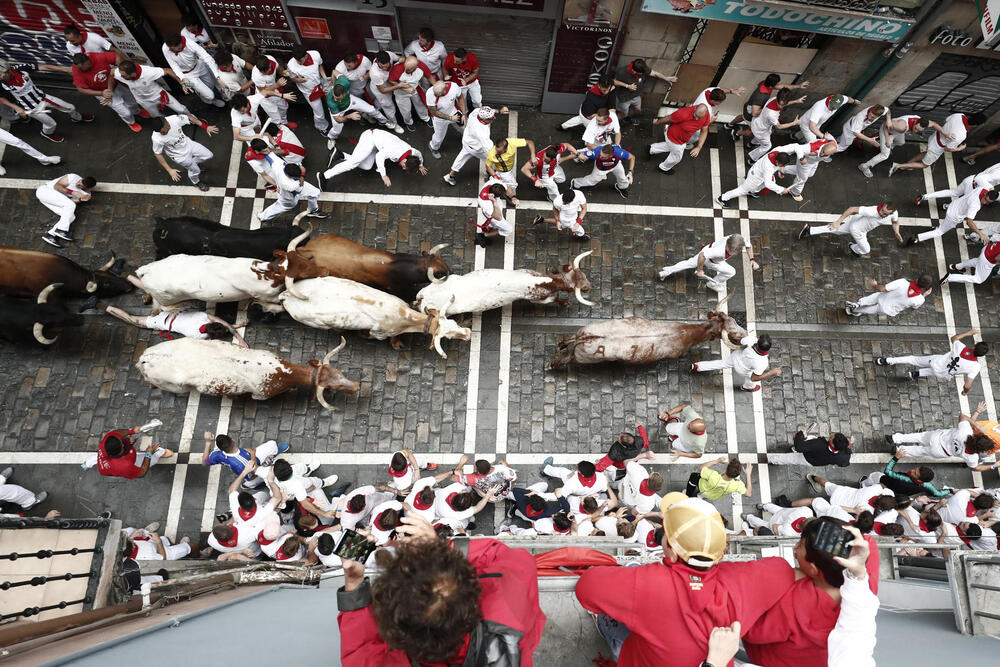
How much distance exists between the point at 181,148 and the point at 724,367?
464 inches

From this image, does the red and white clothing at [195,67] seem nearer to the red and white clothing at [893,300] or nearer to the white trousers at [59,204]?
the white trousers at [59,204]

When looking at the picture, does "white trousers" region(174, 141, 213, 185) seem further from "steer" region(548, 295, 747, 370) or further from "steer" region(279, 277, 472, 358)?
"steer" region(548, 295, 747, 370)

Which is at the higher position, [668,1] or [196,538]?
[668,1]

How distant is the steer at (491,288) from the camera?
32.9 ft

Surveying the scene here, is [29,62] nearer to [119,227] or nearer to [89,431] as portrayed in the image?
[119,227]

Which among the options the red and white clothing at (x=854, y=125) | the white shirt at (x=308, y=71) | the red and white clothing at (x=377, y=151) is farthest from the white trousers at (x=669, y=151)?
the white shirt at (x=308, y=71)

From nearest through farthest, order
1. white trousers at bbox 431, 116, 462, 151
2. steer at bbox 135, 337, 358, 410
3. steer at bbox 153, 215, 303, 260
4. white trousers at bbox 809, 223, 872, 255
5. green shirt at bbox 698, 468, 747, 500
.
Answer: green shirt at bbox 698, 468, 747, 500 → steer at bbox 135, 337, 358, 410 → steer at bbox 153, 215, 303, 260 → white trousers at bbox 809, 223, 872, 255 → white trousers at bbox 431, 116, 462, 151

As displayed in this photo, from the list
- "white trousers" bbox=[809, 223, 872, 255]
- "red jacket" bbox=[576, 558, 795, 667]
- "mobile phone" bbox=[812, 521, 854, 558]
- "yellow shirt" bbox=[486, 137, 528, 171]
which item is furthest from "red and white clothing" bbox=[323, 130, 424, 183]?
"mobile phone" bbox=[812, 521, 854, 558]

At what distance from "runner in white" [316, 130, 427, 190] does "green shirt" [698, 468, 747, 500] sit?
8587 mm

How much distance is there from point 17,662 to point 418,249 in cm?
936

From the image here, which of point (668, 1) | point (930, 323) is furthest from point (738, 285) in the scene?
point (668, 1)

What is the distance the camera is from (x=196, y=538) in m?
9.69

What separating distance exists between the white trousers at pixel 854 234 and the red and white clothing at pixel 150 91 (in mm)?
14413

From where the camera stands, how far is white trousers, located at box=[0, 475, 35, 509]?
8992 millimetres
